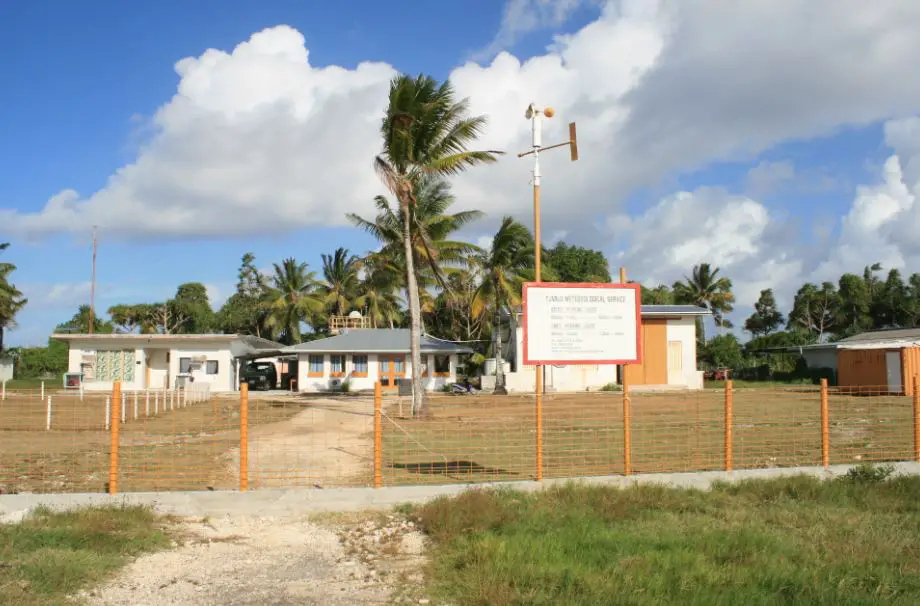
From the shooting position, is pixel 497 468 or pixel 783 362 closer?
pixel 497 468

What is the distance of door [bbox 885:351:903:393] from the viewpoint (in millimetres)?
28734

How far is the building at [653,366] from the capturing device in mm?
36312

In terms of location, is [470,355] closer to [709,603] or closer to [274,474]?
[274,474]

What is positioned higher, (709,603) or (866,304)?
(866,304)

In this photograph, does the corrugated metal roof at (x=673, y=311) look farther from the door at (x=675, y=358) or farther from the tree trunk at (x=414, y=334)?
the tree trunk at (x=414, y=334)

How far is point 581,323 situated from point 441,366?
93.3 feet

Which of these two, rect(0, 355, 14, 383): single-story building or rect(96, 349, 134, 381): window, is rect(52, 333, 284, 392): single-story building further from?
rect(0, 355, 14, 383): single-story building

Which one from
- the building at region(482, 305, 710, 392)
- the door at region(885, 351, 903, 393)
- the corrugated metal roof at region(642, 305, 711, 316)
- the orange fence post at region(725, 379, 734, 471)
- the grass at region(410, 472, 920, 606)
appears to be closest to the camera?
the grass at region(410, 472, 920, 606)

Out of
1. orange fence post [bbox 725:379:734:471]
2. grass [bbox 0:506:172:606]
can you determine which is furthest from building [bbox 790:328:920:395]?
grass [bbox 0:506:172:606]

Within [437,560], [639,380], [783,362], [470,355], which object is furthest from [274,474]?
[783,362]

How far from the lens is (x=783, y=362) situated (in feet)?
149

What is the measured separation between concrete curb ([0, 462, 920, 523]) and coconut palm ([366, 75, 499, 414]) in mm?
11783

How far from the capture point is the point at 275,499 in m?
8.61

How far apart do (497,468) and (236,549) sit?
4722mm
